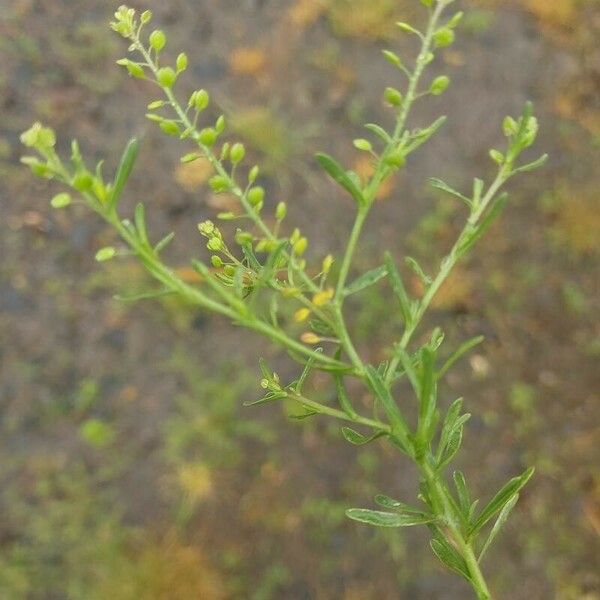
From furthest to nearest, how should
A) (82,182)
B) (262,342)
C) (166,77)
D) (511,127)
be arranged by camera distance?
(262,342) < (511,127) < (166,77) < (82,182)

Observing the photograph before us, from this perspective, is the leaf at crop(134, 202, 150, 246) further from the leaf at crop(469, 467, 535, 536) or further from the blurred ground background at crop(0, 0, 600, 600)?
the blurred ground background at crop(0, 0, 600, 600)

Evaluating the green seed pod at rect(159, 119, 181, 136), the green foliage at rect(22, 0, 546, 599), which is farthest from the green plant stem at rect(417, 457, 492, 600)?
the green seed pod at rect(159, 119, 181, 136)

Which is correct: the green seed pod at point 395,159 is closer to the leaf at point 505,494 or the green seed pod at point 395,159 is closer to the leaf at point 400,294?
the leaf at point 400,294

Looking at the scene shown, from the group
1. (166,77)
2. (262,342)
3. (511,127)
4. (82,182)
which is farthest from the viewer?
(262,342)

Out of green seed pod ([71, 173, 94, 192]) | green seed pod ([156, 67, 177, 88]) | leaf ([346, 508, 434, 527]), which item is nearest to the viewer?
green seed pod ([71, 173, 94, 192])

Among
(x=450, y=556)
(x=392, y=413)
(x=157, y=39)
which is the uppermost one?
(x=157, y=39)

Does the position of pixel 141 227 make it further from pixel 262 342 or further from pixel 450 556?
pixel 262 342

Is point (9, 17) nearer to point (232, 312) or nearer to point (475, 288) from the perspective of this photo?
point (475, 288)

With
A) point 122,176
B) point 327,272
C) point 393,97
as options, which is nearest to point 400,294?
point 327,272
